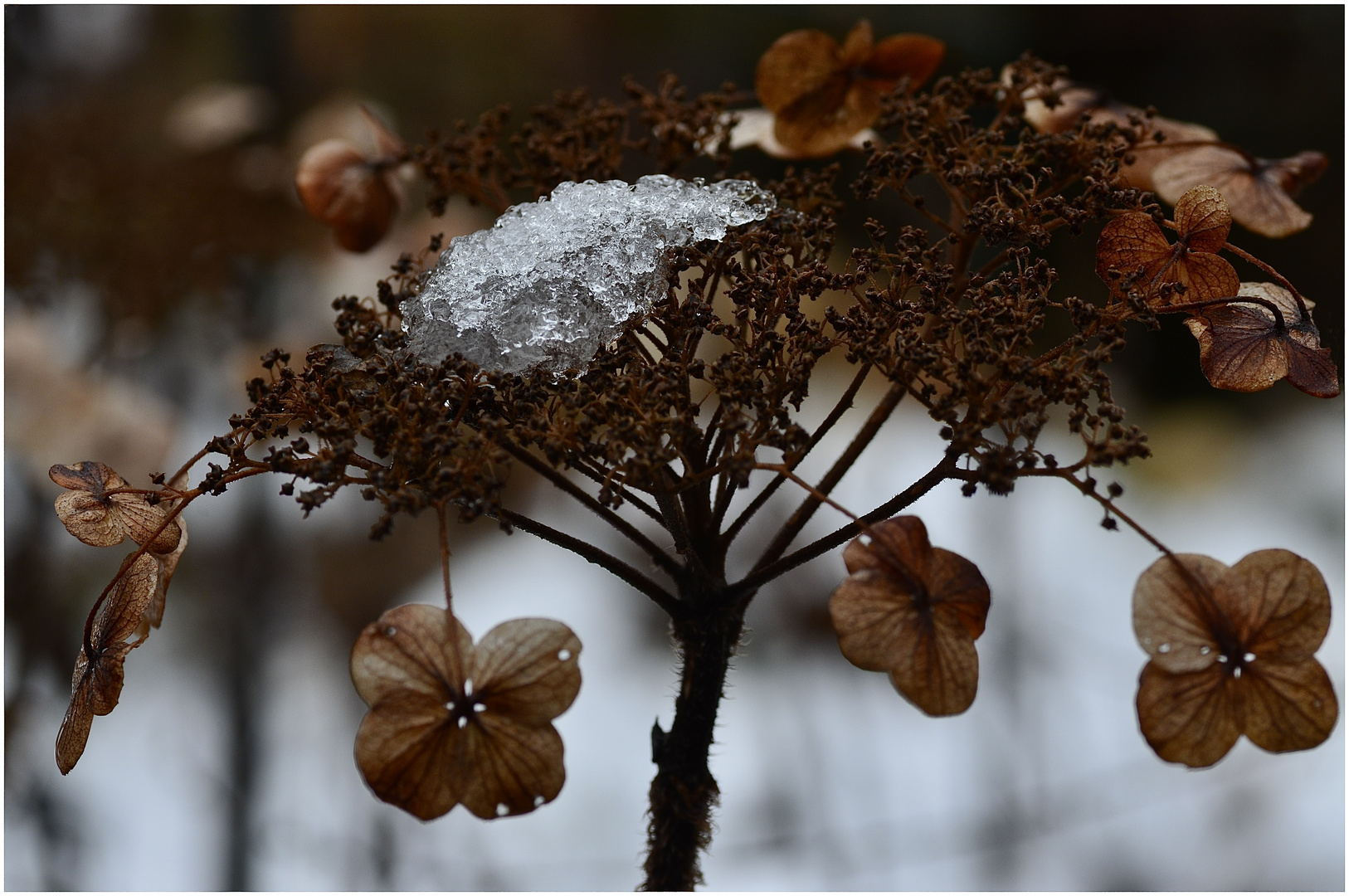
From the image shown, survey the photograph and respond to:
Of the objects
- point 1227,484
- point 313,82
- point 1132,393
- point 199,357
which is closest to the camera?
point 199,357

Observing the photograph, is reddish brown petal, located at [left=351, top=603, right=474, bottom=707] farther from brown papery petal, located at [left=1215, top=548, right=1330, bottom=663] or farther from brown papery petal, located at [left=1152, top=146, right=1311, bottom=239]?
brown papery petal, located at [left=1152, top=146, right=1311, bottom=239]

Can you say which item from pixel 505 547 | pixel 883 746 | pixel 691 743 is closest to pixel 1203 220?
pixel 691 743

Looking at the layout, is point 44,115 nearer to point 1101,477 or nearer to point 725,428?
point 725,428

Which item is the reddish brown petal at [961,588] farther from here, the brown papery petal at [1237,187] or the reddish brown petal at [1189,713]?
the brown papery petal at [1237,187]

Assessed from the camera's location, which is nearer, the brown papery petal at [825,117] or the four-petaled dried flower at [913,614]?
the four-petaled dried flower at [913,614]

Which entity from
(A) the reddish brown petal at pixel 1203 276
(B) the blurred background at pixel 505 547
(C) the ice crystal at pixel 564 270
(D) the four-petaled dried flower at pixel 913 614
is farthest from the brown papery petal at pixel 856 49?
(B) the blurred background at pixel 505 547

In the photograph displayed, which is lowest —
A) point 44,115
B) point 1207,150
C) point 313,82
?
point 1207,150

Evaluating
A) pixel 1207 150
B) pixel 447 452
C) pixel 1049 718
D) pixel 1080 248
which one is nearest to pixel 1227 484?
pixel 1049 718
